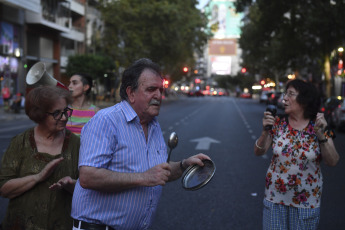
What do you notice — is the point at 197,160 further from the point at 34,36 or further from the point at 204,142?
the point at 34,36

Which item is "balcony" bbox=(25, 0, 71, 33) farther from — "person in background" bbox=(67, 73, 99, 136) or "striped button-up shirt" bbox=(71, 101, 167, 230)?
"striped button-up shirt" bbox=(71, 101, 167, 230)

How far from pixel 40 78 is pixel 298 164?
203cm

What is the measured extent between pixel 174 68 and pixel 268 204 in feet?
213

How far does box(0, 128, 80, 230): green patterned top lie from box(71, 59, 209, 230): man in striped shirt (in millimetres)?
Answer: 276

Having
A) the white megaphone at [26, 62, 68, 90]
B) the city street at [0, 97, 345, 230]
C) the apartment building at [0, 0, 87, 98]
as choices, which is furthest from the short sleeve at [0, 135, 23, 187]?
the apartment building at [0, 0, 87, 98]

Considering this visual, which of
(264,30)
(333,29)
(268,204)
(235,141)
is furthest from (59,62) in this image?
(268,204)

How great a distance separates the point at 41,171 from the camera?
281cm

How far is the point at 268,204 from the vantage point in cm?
363

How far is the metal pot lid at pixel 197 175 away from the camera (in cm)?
263

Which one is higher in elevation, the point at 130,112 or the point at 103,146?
the point at 130,112

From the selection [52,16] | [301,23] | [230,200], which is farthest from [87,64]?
[230,200]

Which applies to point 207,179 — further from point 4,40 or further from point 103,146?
point 4,40

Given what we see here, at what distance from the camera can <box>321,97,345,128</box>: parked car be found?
18.7 m

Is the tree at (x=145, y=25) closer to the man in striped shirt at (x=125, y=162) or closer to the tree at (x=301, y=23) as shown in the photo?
the tree at (x=301, y=23)
